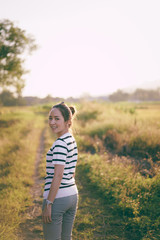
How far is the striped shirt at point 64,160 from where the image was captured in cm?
200

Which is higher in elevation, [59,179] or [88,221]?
[59,179]

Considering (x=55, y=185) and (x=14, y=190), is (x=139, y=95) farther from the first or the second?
(x=55, y=185)

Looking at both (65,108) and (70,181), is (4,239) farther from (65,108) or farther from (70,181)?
(65,108)

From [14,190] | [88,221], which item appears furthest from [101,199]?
[14,190]

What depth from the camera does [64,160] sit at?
2004mm

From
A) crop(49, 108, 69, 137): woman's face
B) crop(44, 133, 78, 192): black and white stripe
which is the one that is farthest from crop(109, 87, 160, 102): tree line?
crop(44, 133, 78, 192): black and white stripe

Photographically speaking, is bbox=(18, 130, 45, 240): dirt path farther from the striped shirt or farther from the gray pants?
the striped shirt

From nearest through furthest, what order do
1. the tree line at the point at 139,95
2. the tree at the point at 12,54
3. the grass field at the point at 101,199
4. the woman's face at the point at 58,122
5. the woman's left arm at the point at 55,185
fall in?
the woman's left arm at the point at 55,185
the woman's face at the point at 58,122
the grass field at the point at 101,199
the tree at the point at 12,54
the tree line at the point at 139,95

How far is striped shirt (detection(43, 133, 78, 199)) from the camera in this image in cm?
200

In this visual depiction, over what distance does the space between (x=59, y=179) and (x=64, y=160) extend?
204mm

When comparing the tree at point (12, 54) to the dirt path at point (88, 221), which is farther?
the tree at point (12, 54)

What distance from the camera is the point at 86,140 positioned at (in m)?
10.8

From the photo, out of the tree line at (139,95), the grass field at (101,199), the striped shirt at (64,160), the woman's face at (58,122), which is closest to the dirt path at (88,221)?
the grass field at (101,199)

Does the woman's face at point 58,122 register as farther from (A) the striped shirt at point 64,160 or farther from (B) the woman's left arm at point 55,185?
(B) the woman's left arm at point 55,185
